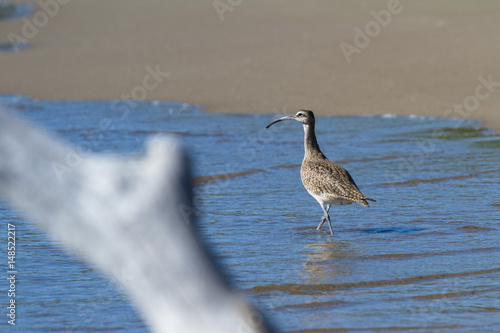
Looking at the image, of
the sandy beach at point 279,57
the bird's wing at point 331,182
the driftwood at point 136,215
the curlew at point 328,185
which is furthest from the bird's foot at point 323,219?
the driftwood at point 136,215

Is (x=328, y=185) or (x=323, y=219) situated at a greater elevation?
(x=328, y=185)

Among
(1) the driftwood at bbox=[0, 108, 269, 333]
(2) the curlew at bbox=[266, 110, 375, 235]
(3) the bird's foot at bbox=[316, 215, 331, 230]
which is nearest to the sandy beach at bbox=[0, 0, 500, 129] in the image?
(2) the curlew at bbox=[266, 110, 375, 235]

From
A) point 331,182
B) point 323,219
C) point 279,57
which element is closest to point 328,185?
point 331,182

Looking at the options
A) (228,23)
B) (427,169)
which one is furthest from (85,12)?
(427,169)

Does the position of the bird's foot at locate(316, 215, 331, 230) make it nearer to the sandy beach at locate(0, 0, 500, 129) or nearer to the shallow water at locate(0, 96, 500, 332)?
the shallow water at locate(0, 96, 500, 332)

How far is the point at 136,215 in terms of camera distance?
1594mm

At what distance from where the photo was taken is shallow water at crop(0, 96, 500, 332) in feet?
17.2

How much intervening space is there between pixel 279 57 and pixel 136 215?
15496 mm

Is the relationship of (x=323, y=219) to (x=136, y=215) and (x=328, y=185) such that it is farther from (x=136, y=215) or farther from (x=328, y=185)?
(x=136, y=215)

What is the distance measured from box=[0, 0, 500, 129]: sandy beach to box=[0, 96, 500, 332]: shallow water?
107 cm

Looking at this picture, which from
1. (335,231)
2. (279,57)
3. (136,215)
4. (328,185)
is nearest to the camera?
(136,215)

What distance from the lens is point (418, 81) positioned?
14062 millimetres

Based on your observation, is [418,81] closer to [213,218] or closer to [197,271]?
[213,218]

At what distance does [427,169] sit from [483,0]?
491 inches
